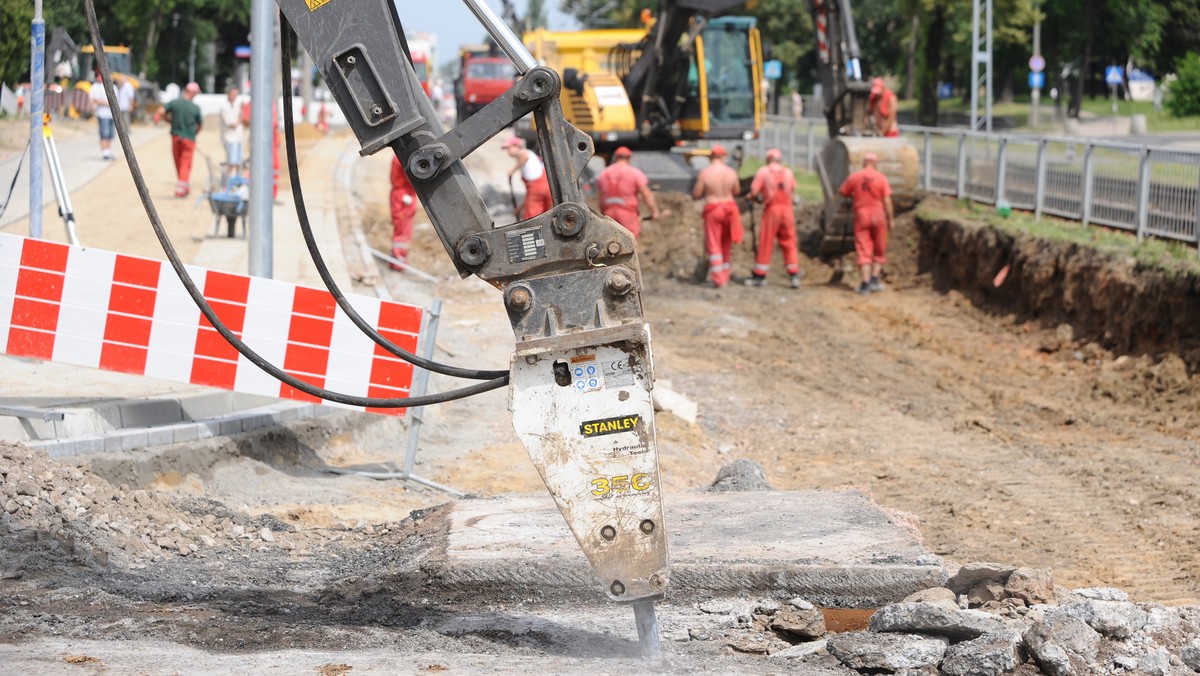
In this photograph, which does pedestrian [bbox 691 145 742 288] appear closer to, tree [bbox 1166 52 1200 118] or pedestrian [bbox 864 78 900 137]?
pedestrian [bbox 864 78 900 137]

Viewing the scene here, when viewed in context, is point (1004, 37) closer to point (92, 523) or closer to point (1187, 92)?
point (1187, 92)

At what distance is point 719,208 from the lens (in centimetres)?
1777

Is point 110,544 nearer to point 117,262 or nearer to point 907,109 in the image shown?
point 117,262

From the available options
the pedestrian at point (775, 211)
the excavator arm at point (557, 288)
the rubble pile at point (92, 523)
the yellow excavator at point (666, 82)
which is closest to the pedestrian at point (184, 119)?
the yellow excavator at point (666, 82)

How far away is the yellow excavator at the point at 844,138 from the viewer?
59.9 feet

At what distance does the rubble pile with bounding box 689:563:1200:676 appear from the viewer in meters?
4.80

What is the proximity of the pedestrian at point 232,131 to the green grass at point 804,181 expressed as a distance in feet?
29.9

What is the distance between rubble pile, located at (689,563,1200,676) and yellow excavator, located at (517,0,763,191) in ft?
47.4

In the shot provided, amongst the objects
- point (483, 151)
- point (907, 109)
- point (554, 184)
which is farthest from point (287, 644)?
point (907, 109)

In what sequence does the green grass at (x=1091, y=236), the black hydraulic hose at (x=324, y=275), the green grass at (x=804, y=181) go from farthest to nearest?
the green grass at (x=804, y=181)
the green grass at (x=1091, y=236)
the black hydraulic hose at (x=324, y=275)

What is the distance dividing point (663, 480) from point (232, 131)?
13.3 m

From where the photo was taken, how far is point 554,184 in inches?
183

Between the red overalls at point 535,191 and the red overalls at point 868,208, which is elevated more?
the red overalls at point 535,191

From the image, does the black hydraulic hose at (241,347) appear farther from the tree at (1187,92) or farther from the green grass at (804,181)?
the tree at (1187,92)
